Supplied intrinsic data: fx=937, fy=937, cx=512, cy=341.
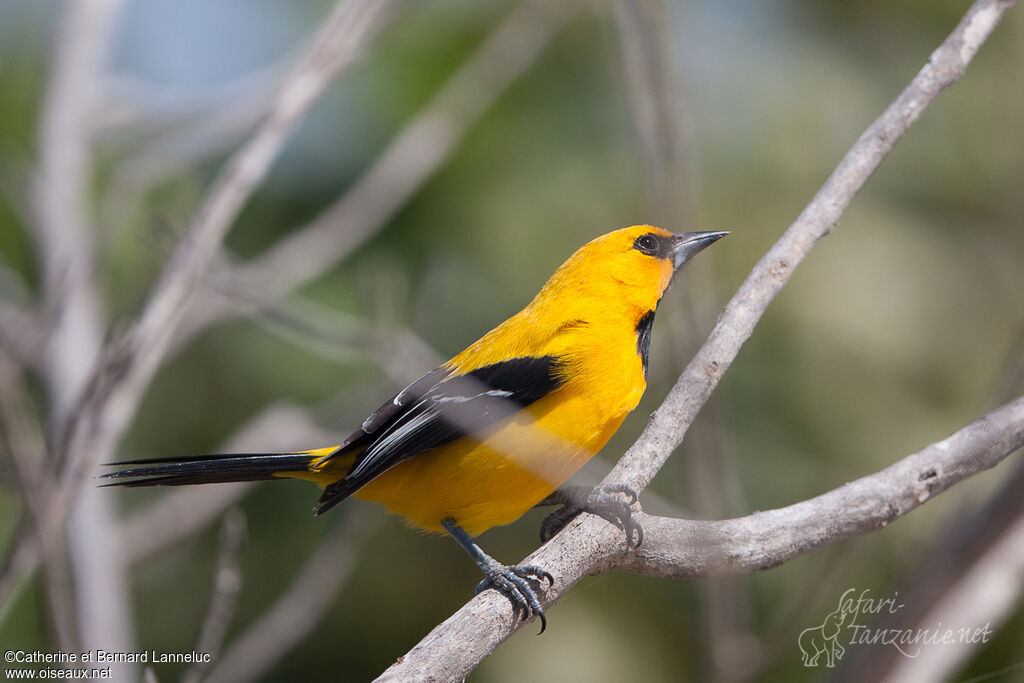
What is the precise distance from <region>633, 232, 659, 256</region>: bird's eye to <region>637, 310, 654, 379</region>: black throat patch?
31 centimetres

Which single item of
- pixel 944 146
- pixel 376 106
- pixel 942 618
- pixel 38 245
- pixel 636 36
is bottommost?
pixel 942 618

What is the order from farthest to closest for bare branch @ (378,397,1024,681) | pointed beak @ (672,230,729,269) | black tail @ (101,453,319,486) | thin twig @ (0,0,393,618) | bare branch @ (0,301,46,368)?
pointed beak @ (672,230,729,269)
bare branch @ (0,301,46,368)
black tail @ (101,453,319,486)
thin twig @ (0,0,393,618)
bare branch @ (378,397,1024,681)

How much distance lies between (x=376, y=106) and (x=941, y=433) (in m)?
4.75

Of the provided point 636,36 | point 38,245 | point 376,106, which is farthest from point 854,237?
point 38,245

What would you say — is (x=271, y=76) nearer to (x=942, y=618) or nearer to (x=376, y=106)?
(x=376, y=106)

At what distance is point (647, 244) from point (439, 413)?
1288 millimetres

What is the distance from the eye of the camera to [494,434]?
3514 mm

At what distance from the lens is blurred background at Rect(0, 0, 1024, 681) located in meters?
5.36

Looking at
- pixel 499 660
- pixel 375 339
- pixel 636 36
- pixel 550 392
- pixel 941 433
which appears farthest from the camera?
pixel 941 433

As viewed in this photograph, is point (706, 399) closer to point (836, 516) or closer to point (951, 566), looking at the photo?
point (836, 516)

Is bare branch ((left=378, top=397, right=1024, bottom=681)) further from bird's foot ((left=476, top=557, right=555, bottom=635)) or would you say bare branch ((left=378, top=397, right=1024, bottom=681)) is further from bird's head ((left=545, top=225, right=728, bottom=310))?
bird's head ((left=545, top=225, right=728, bottom=310))

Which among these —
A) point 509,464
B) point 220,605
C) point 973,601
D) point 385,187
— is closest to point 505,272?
point 385,187

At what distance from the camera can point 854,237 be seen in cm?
682

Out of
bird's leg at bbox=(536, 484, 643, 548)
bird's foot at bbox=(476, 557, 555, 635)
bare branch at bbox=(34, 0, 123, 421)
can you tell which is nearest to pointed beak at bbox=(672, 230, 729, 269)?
bird's leg at bbox=(536, 484, 643, 548)
